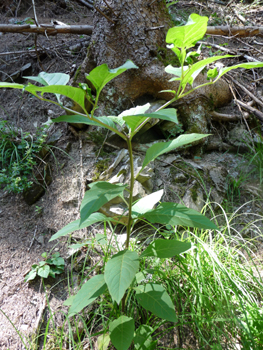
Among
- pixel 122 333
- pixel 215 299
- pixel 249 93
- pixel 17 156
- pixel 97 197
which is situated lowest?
pixel 215 299

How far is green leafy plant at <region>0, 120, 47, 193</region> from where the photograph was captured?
2.14 meters

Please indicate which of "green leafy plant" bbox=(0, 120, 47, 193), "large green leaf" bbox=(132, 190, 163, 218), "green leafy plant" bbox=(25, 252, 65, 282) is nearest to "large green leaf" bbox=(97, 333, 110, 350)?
"green leafy plant" bbox=(25, 252, 65, 282)

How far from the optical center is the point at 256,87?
306 cm

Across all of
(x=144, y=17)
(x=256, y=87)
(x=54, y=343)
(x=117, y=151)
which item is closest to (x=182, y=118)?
(x=117, y=151)

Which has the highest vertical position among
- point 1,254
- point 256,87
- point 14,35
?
point 14,35

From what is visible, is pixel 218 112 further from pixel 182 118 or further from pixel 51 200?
pixel 51 200

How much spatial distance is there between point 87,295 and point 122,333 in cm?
23

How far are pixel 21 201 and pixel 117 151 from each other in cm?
101

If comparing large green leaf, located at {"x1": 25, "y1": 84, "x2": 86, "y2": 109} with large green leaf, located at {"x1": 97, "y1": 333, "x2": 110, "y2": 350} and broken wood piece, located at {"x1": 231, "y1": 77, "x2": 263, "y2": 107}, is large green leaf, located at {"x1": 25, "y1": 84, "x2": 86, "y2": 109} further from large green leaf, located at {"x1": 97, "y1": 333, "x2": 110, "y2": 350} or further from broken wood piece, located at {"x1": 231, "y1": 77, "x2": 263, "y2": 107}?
broken wood piece, located at {"x1": 231, "y1": 77, "x2": 263, "y2": 107}

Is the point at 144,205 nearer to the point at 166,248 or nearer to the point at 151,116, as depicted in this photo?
the point at 166,248

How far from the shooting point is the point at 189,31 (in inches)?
29.6

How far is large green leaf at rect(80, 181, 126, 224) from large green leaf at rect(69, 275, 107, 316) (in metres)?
0.41

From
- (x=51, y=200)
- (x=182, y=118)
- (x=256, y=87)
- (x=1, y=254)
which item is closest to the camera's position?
(x=1, y=254)

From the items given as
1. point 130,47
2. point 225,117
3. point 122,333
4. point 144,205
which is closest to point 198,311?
point 122,333
